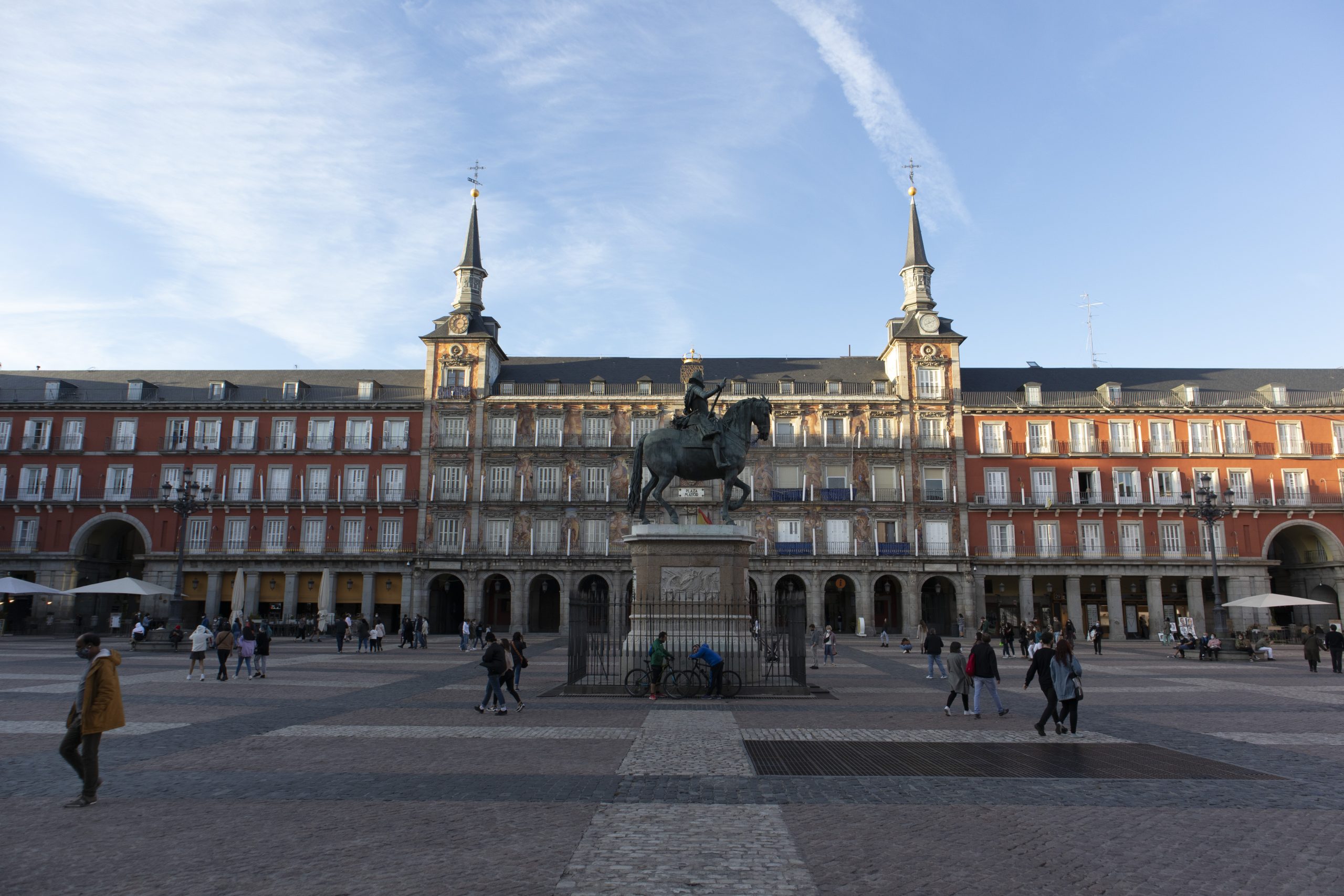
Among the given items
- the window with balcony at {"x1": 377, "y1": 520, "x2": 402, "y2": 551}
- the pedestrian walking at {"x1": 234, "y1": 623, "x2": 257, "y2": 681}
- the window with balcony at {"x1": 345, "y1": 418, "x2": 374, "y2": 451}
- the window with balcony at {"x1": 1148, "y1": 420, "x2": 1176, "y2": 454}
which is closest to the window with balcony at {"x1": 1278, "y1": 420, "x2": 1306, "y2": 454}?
the window with balcony at {"x1": 1148, "y1": 420, "x2": 1176, "y2": 454}

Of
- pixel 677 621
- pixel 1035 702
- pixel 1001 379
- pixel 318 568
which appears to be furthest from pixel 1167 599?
pixel 318 568

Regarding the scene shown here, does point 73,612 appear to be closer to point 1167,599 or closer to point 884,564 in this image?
point 884,564

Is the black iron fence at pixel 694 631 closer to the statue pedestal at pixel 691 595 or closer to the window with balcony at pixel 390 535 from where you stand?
the statue pedestal at pixel 691 595

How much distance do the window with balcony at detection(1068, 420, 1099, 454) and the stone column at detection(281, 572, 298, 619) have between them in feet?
153

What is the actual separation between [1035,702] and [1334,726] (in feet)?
16.0

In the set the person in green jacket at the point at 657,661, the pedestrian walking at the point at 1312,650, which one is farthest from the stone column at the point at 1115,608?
the person in green jacket at the point at 657,661

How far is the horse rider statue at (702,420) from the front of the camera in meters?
17.6

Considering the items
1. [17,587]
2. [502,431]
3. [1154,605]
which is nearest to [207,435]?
[502,431]

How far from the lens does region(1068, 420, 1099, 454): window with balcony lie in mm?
52781

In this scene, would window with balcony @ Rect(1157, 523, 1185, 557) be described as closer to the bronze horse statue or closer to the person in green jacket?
the bronze horse statue

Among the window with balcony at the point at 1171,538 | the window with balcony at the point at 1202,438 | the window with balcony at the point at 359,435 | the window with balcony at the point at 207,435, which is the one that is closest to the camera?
the window with balcony at the point at 1171,538

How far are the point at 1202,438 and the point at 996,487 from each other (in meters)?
12.5

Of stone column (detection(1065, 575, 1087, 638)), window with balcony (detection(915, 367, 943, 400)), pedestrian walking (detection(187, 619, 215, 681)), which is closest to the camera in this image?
pedestrian walking (detection(187, 619, 215, 681))

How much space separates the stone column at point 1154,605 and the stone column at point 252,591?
51.6 m
